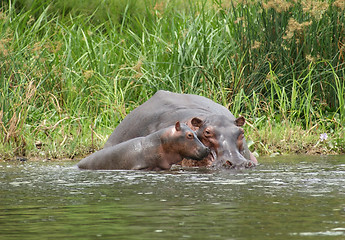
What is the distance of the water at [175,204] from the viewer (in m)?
2.88

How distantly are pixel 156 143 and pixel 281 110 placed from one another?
288 centimetres

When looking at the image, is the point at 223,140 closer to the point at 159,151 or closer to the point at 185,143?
the point at 185,143

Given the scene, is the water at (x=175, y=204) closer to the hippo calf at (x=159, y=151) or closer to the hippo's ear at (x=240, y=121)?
the hippo calf at (x=159, y=151)

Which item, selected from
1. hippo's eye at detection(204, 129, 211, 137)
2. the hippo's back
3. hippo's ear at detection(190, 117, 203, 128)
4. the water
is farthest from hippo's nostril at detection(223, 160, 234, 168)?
the hippo's back

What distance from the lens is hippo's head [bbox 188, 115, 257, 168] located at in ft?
18.5

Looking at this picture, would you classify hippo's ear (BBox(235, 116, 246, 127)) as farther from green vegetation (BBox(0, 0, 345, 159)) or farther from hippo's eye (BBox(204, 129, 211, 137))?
green vegetation (BBox(0, 0, 345, 159))

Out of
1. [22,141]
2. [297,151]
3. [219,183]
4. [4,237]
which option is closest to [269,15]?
[297,151]

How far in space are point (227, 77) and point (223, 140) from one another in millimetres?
3168

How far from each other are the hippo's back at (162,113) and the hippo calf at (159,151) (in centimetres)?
55

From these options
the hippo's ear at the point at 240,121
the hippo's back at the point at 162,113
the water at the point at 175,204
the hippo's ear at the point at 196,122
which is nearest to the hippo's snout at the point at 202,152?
the water at the point at 175,204

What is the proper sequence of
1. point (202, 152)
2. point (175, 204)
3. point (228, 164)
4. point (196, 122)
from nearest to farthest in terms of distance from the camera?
point (175, 204), point (228, 164), point (202, 152), point (196, 122)

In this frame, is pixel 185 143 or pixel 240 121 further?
pixel 240 121

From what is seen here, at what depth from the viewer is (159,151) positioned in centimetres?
587

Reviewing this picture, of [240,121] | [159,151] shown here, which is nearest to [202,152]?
[159,151]
